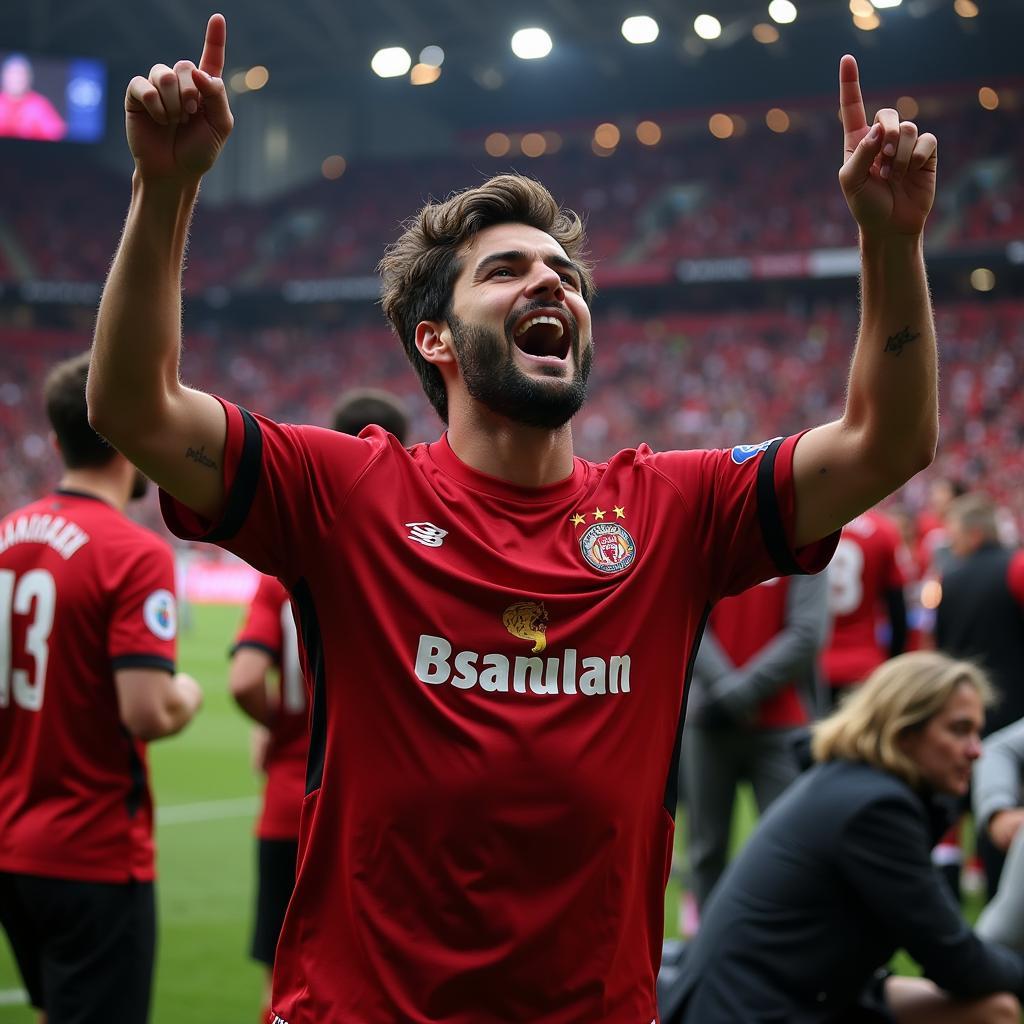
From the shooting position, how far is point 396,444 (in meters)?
2.29

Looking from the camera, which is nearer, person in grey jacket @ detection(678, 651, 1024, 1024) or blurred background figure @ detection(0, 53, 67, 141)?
person in grey jacket @ detection(678, 651, 1024, 1024)

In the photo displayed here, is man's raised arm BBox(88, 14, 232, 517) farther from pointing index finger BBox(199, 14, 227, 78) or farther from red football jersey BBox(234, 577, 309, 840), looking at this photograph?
red football jersey BBox(234, 577, 309, 840)

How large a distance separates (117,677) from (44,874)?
1.63ft

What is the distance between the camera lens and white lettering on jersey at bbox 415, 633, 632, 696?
208 cm

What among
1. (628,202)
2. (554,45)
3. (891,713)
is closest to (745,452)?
(891,713)

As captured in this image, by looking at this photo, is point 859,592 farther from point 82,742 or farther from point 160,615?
point 82,742

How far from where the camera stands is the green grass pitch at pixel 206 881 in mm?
5344

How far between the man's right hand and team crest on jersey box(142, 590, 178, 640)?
1.63 m

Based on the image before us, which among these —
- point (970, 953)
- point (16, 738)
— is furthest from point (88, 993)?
point (970, 953)

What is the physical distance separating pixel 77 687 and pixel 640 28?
29.4 meters

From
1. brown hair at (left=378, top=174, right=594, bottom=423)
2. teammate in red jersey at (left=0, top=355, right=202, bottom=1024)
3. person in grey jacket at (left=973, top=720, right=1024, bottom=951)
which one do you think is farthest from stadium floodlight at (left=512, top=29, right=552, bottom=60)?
brown hair at (left=378, top=174, right=594, bottom=423)

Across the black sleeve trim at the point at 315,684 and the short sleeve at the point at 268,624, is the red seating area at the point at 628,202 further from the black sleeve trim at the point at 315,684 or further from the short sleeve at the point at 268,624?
the black sleeve trim at the point at 315,684

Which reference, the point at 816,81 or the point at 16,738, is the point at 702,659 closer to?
the point at 16,738

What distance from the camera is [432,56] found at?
34406 mm
